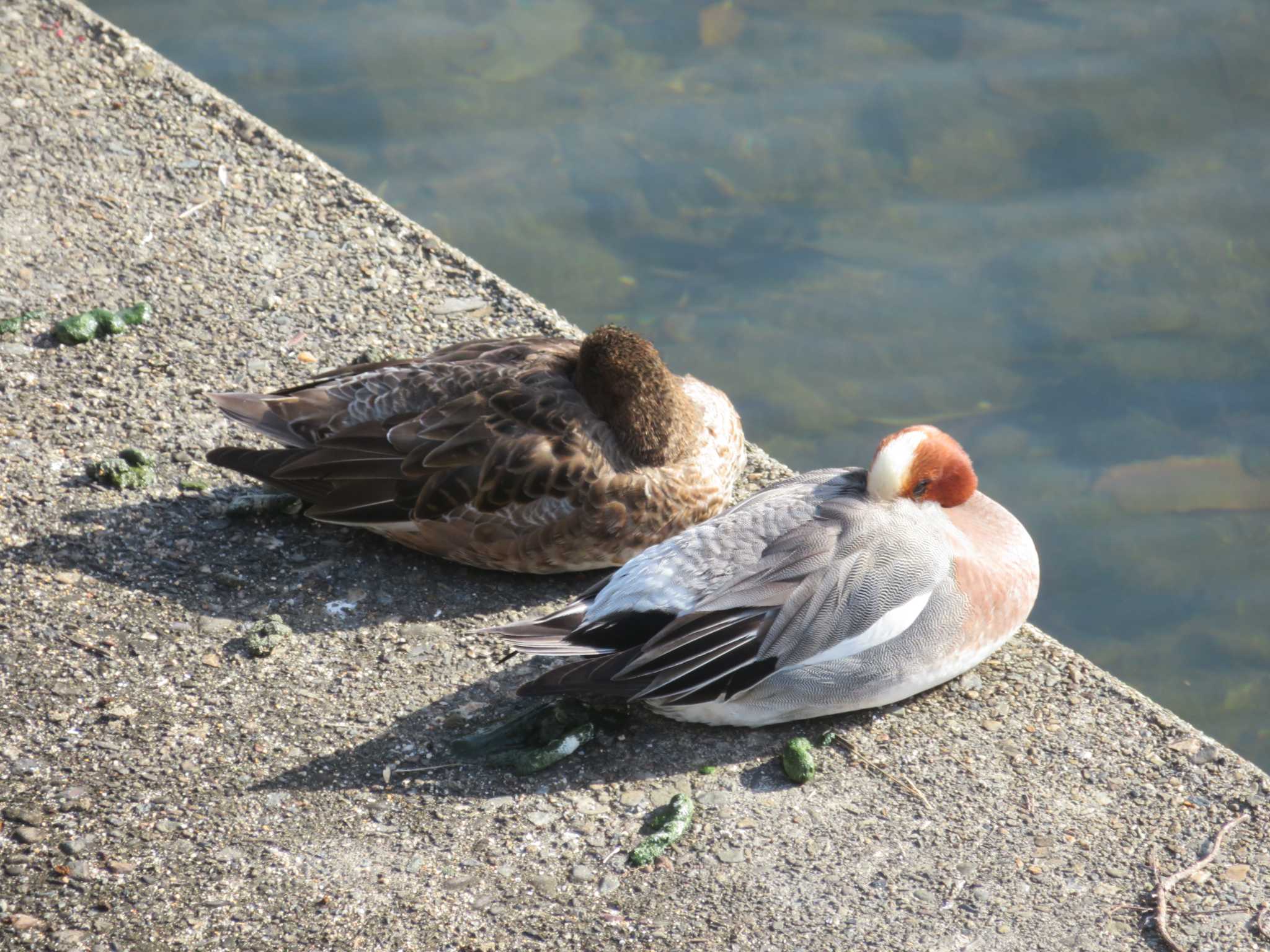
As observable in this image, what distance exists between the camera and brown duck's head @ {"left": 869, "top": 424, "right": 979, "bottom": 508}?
4262 millimetres

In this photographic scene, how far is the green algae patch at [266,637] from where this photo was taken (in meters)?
4.32

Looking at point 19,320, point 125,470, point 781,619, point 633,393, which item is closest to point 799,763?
point 781,619

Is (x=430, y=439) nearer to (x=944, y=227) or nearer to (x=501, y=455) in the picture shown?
(x=501, y=455)

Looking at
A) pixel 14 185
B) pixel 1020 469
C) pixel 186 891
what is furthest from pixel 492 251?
pixel 186 891

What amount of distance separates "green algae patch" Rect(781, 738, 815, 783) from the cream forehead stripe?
0.83m

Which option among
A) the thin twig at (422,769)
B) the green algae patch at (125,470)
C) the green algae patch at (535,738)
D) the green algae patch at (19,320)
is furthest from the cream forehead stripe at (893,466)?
the green algae patch at (19,320)

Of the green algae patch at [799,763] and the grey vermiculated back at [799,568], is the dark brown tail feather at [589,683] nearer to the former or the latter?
the grey vermiculated back at [799,568]

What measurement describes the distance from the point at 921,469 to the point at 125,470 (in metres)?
2.75

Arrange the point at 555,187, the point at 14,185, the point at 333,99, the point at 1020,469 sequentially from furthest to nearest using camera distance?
the point at 333,99, the point at 555,187, the point at 1020,469, the point at 14,185

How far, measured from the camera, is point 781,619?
3992mm

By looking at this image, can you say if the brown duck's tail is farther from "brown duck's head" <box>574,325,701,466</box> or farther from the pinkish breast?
the pinkish breast

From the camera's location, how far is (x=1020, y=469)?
6.55m

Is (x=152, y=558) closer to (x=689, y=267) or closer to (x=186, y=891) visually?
(x=186, y=891)

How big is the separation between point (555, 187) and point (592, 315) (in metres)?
1.04
